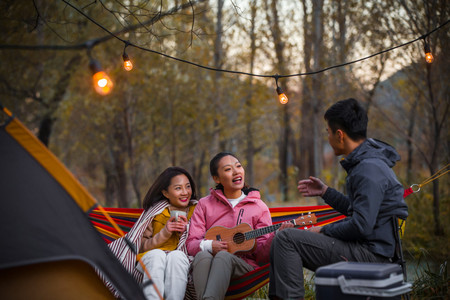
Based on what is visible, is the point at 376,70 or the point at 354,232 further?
the point at 376,70

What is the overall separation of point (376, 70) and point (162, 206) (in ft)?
20.2

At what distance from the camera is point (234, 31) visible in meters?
11.4

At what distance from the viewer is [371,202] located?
8.53 feet

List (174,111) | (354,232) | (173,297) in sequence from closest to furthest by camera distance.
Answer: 1. (354,232)
2. (173,297)
3. (174,111)

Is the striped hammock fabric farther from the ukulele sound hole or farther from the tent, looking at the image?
the tent

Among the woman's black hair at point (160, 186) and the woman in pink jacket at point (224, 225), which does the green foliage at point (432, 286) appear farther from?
the woman's black hair at point (160, 186)

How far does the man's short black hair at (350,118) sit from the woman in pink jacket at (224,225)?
751mm

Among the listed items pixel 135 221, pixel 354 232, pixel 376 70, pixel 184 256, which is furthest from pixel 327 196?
pixel 376 70

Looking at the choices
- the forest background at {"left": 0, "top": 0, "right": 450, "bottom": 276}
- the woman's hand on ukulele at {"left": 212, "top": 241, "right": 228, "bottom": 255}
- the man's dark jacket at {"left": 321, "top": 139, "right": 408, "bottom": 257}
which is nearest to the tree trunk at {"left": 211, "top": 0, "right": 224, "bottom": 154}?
the forest background at {"left": 0, "top": 0, "right": 450, "bottom": 276}

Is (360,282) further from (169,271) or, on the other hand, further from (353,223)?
(169,271)

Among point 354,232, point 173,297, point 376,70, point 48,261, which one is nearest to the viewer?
point 48,261

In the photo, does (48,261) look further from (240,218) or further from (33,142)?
(240,218)

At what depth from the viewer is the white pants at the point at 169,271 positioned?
126 inches

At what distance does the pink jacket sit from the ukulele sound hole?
97 millimetres
